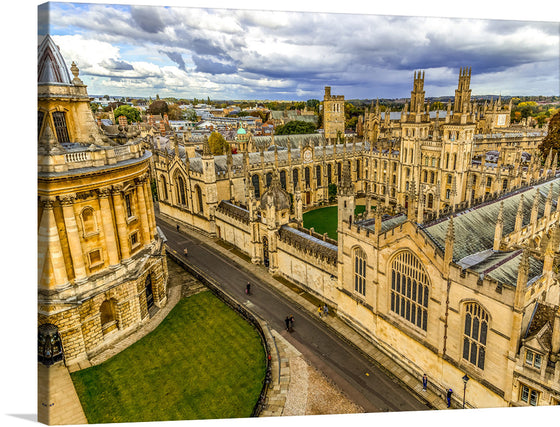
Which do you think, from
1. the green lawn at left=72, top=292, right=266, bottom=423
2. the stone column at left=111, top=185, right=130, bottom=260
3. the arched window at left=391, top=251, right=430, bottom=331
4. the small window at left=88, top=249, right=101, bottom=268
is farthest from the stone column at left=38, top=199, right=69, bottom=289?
the arched window at left=391, top=251, right=430, bottom=331

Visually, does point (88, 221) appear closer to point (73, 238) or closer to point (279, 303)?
point (73, 238)

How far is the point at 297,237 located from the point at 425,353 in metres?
12.8

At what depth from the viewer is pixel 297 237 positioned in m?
27.5

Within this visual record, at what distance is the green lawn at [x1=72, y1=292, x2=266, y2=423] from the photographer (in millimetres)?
16469

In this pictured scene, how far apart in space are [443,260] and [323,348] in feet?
29.9

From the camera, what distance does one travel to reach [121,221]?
2139 centimetres

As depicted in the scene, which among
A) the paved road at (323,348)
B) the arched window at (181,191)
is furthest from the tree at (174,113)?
the paved road at (323,348)

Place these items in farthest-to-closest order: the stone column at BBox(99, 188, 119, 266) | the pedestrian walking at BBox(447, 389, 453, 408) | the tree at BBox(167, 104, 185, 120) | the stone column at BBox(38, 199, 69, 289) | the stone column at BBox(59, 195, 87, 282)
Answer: the tree at BBox(167, 104, 185, 120) < the stone column at BBox(99, 188, 119, 266) < the stone column at BBox(59, 195, 87, 282) < the stone column at BBox(38, 199, 69, 289) < the pedestrian walking at BBox(447, 389, 453, 408)

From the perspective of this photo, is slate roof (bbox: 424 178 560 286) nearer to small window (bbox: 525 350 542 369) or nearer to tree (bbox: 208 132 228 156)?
small window (bbox: 525 350 542 369)

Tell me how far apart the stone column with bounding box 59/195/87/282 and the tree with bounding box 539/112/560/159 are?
52510 mm

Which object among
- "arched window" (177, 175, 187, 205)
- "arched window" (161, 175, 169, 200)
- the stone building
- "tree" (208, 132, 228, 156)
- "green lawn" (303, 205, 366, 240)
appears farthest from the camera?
"tree" (208, 132, 228, 156)

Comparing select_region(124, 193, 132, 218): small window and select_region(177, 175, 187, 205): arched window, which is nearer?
select_region(124, 193, 132, 218): small window

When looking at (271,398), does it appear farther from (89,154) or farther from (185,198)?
(185,198)

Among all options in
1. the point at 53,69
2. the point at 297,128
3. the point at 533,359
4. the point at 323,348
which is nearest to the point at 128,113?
A: the point at 297,128
